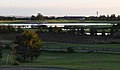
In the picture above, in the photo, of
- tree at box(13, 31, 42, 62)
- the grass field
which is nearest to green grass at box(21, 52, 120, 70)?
the grass field

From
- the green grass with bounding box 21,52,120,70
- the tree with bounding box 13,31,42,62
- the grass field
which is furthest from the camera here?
the tree with bounding box 13,31,42,62

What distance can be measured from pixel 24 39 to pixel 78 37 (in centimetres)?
6390

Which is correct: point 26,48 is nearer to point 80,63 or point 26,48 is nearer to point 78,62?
point 78,62

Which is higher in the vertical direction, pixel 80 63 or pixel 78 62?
pixel 80 63

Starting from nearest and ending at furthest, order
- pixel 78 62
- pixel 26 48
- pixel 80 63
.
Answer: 1. pixel 80 63
2. pixel 78 62
3. pixel 26 48

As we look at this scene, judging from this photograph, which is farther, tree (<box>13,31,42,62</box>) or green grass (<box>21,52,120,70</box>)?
tree (<box>13,31,42,62</box>)

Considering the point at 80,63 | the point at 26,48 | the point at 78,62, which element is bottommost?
the point at 78,62

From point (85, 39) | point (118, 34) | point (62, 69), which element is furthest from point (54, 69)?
point (118, 34)

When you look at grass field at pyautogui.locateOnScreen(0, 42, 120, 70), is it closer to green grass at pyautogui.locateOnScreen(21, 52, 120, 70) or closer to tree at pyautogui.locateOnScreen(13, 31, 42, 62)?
green grass at pyautogui.locateOnScreen(21, 52, 120, 70)

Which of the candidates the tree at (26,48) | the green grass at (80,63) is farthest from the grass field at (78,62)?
the tree at (26,48)

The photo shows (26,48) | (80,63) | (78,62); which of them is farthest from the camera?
(26,48)

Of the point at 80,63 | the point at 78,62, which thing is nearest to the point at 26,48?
the point at 78,62

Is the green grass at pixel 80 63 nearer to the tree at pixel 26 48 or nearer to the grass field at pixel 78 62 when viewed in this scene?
the grass field at pixel 78 62

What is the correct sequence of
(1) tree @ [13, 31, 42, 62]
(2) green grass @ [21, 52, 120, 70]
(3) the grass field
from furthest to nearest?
1. (1) tree @ [13, 31, 42, 62]
2. (3) the grass field
3. (2) green grass @ [21, 52, 120, 70]
